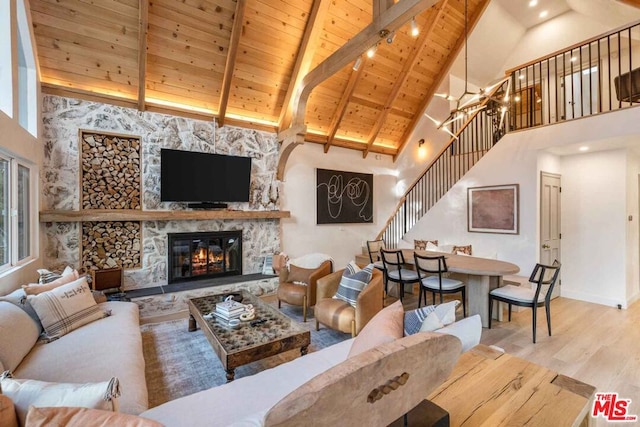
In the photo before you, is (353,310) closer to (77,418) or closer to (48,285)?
(77,418)

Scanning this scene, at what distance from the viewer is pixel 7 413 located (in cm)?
103

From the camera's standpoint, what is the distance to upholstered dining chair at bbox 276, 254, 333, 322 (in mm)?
3994

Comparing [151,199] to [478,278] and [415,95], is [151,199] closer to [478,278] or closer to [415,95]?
[478,278]

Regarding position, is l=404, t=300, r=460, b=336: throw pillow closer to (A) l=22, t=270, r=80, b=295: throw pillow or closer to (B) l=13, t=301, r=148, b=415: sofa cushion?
(B) l=13, t=301, r=148, b=415: sofa cushion

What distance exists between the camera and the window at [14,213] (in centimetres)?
292

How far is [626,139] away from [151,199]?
22.3 feet

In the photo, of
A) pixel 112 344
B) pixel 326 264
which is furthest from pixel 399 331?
pixel 326 264

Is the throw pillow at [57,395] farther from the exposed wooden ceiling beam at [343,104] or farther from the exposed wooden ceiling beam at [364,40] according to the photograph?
the exposed wooden ceiling beam at [343,104]

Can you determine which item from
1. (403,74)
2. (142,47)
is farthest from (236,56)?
(403,74)

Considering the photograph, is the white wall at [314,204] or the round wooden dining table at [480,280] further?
the white wall at [314,204]

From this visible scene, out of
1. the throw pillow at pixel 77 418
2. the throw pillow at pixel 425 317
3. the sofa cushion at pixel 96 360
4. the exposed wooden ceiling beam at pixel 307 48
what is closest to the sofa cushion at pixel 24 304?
the sofa cushion at pixel 96 360

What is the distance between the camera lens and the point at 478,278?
3883 mm

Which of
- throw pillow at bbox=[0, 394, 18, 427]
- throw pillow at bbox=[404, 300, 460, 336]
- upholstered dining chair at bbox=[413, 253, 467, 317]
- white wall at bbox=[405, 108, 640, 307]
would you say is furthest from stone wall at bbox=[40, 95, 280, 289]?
throw pillow at bbox=[404, 300, 460, 336]

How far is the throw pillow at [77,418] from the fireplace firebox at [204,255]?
3970 mm
